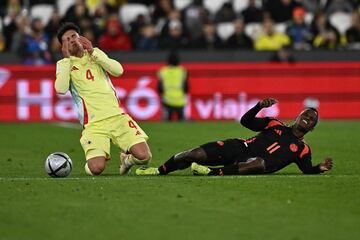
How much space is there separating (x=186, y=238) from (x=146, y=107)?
54.7ft

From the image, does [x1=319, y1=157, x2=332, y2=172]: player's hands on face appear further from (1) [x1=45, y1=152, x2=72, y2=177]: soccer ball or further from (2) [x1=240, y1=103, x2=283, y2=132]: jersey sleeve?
(1) [x1=45, y1=152, x2=72, y2=177]: soccer ball

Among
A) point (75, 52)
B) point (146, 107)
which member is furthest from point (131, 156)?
point (146, 107)

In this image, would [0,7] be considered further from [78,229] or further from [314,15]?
[78,229]

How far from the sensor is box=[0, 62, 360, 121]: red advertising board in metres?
24.8

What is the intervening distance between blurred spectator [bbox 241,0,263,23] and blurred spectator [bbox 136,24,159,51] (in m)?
2.81

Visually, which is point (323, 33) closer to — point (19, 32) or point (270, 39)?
point (270, 39)

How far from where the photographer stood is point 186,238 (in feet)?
28.1

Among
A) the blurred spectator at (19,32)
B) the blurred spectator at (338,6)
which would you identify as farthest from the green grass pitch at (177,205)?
the blurred spectator at (338,6)

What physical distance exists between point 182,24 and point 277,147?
48.3ft

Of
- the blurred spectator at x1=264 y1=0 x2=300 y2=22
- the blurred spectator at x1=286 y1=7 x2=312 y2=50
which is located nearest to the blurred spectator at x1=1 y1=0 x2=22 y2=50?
the blurred spectator at x1=264 y1=0 x2=300 y2=22

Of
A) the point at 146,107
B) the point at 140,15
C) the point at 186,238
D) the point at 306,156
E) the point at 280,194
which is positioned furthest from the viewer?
the point at 140,15

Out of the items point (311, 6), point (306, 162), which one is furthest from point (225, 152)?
point (311, 6)

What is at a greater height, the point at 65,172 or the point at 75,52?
the point at 75,52

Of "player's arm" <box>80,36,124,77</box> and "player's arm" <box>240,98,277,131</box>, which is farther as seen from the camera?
"player's arm" <box>80,36,124,77</box>
